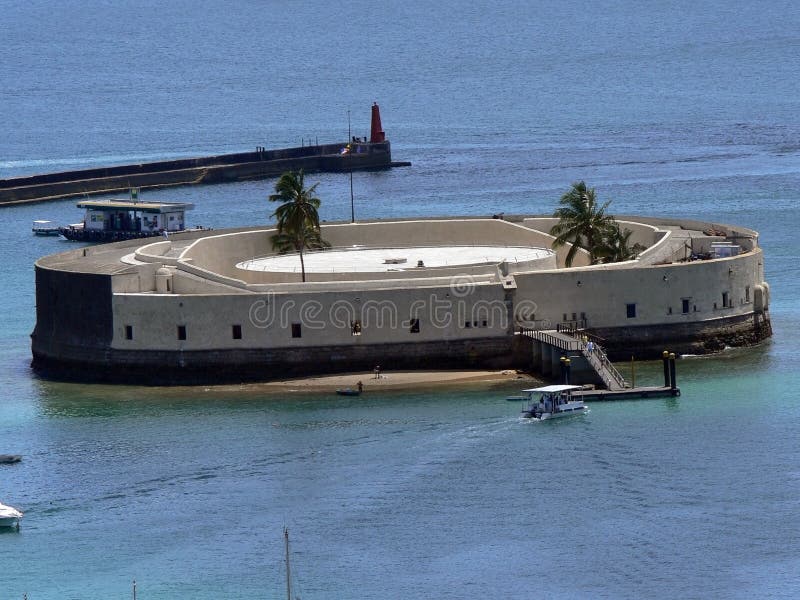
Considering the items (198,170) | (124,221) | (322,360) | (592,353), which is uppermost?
(198,170)

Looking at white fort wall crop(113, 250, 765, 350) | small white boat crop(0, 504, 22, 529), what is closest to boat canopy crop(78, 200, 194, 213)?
white fort wall crop(113, 250, 765, 350)

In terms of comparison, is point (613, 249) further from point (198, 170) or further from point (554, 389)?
point (198, 170)

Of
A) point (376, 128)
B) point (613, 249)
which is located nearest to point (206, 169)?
point (376, 128)

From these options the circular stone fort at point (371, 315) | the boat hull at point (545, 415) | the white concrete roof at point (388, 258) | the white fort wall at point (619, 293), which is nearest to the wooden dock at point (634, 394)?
the boat hull at point (545, 415)

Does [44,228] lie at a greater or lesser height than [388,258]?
lesser

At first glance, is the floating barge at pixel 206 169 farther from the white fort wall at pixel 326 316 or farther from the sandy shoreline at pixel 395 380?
the sandy shoreline at pixel 395 380
